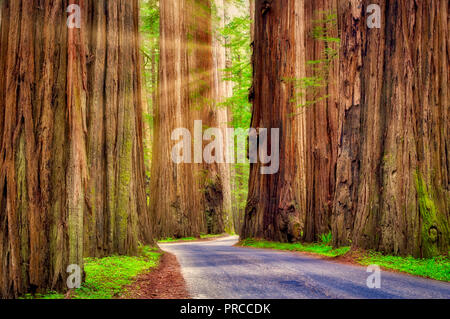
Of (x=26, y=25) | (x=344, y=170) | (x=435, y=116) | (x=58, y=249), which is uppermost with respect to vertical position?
(x=26, y=25)

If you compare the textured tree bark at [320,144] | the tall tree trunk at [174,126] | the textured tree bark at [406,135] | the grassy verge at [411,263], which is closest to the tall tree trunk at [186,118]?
the tall tree trunk at [174,126]

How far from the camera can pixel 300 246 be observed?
1290 centimetres

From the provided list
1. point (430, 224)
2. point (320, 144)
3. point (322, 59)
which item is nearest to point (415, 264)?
point (430, 224)

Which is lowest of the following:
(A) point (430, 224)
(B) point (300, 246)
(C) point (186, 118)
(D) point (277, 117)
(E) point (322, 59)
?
(B) point (300, 246)

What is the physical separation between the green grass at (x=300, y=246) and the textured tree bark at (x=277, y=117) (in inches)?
16.4

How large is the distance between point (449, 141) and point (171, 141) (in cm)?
1467

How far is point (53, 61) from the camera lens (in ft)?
17.0

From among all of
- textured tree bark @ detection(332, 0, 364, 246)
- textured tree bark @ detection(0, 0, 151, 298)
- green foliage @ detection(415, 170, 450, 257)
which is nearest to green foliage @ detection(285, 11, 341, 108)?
textured tree bark @ detection(332, 0, 364, 246)

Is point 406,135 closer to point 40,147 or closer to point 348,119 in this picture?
point 348,119

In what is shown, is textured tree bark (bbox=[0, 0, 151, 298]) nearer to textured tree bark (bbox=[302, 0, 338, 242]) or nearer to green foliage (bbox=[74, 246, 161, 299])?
green foliage (bbox=[74, 246, 161, 299])

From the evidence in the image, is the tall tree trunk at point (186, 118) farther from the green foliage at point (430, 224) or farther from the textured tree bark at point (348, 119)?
the green foliage at point (430, 224)

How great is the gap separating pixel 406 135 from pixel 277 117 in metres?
7.37
